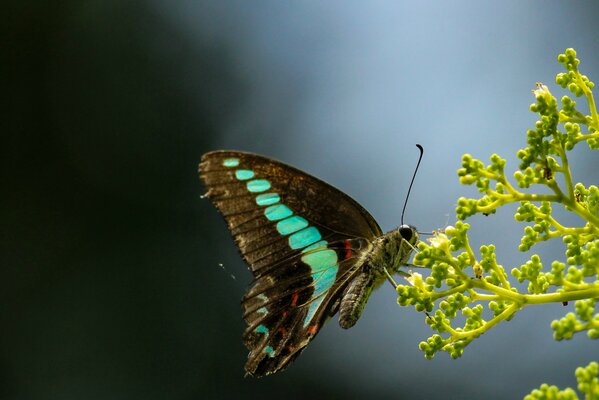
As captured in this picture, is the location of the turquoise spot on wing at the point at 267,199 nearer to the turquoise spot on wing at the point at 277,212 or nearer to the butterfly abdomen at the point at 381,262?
the turquoise spot on wing at the point at 277,212

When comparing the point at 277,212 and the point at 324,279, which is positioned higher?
the point at 277,212

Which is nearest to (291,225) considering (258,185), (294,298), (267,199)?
(267,199)

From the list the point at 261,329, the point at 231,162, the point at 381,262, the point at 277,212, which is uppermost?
the point at 231,162

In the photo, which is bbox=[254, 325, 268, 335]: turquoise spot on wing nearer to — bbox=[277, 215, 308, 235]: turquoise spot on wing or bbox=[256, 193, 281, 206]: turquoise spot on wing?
bbox=[277, 215, 308, 235]: turquoise spot on wing

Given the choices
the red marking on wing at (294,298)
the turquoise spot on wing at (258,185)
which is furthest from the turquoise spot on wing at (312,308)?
the turquoise spot on wing at (258,185)

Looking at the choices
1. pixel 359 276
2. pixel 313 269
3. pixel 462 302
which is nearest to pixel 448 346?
pixel 462 302

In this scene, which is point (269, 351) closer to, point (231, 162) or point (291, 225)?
point (291, 225)

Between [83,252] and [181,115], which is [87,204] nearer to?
[83,252]

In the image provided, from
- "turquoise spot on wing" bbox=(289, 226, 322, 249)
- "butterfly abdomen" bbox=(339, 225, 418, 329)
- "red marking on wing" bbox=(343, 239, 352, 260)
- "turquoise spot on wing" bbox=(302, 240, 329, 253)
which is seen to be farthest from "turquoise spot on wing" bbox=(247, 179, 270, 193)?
"butterfly abdomen" bbox=(339, 225, 418, 329)
